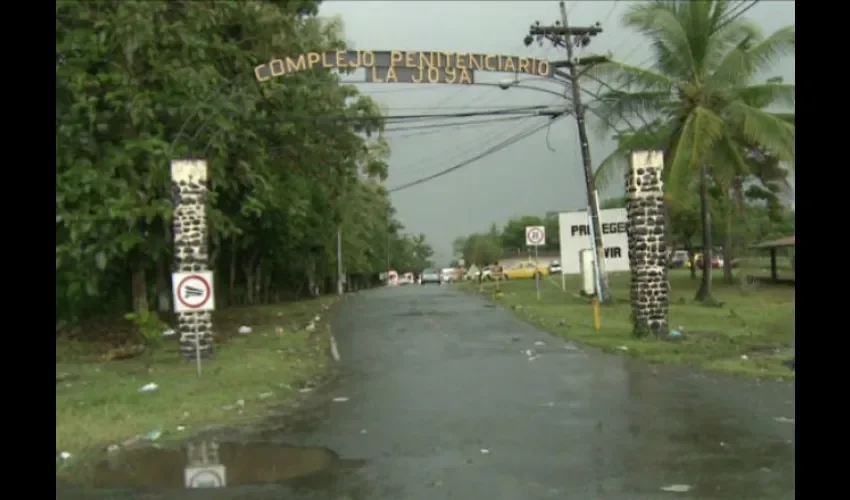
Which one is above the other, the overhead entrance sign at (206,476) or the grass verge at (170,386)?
the grass verge at (170,386)

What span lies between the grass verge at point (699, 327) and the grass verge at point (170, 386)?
6.16 meters

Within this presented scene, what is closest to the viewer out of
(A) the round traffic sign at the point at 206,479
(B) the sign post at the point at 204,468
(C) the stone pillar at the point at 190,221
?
(A) the round traffic sign at the point at 206,479

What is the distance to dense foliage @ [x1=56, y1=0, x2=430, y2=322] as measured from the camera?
18.3 metres

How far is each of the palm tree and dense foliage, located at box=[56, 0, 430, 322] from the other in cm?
839

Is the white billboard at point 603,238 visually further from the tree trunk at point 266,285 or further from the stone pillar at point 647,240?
the tree trunk at point 266,285

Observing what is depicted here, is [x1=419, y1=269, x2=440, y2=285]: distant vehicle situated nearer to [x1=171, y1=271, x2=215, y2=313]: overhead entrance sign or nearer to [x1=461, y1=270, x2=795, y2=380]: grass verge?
[x1=461, y1=270, x2=795, y2=380]: grass verge

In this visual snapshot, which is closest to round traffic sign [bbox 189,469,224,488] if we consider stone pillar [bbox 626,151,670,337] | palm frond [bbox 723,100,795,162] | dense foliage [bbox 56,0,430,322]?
dense foliage [bbox 56,0,430,322]

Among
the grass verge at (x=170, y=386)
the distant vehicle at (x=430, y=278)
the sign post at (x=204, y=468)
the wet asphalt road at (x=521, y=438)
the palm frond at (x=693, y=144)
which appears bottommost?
the sign post at (x=204, y=468)

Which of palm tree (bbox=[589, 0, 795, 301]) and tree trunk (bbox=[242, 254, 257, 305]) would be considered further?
tree trunk (bbox=[242, 254, 257, 305])

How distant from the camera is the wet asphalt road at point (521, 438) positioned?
24.6 ft

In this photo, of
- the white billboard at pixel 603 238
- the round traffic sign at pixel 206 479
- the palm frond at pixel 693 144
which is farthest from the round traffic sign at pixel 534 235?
the round traffic sign at pixel 206 479
